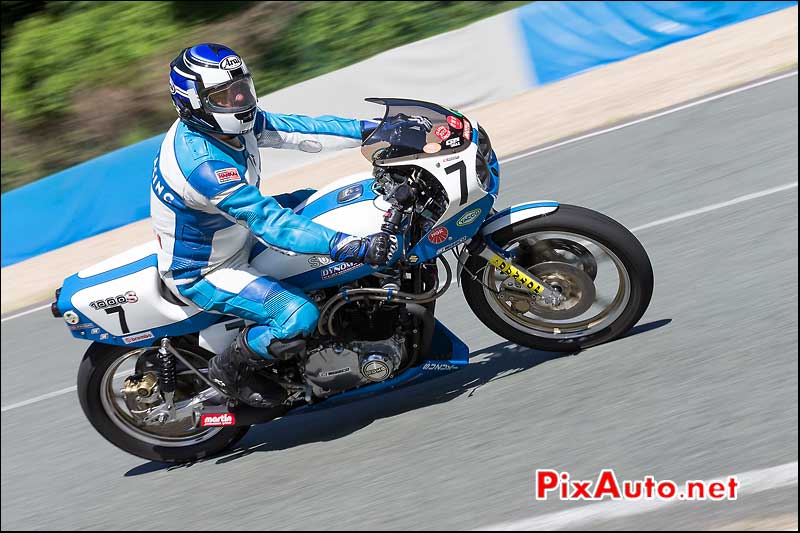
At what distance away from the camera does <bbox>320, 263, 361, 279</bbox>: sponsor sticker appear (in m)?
5.41

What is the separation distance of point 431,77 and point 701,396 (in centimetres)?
729

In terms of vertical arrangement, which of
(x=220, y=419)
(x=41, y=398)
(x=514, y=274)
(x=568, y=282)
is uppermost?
(x=514, y=274)

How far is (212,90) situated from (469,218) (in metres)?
1.47

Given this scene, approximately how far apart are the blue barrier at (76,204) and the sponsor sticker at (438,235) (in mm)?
6447

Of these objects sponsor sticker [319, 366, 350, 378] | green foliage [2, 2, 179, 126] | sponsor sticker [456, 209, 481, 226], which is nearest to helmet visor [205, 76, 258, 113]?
sponsor sticker [456, 209, 481, 226]

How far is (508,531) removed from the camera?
450cm

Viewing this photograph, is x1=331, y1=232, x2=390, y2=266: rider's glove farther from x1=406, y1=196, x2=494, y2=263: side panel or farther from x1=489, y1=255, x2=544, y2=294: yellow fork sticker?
x1=489, y1=255, x2=544, y2=294: yellow fork sticker

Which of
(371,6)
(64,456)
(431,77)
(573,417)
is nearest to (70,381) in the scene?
(64,456)

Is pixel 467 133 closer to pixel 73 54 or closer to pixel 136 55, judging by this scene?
pixel 136 55

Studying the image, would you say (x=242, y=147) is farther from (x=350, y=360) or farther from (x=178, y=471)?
(x=178, y=471)

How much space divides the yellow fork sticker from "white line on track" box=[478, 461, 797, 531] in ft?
4.74

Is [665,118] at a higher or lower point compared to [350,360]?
lower

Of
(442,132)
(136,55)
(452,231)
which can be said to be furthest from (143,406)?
(136,55)

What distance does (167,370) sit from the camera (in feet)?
19.1
